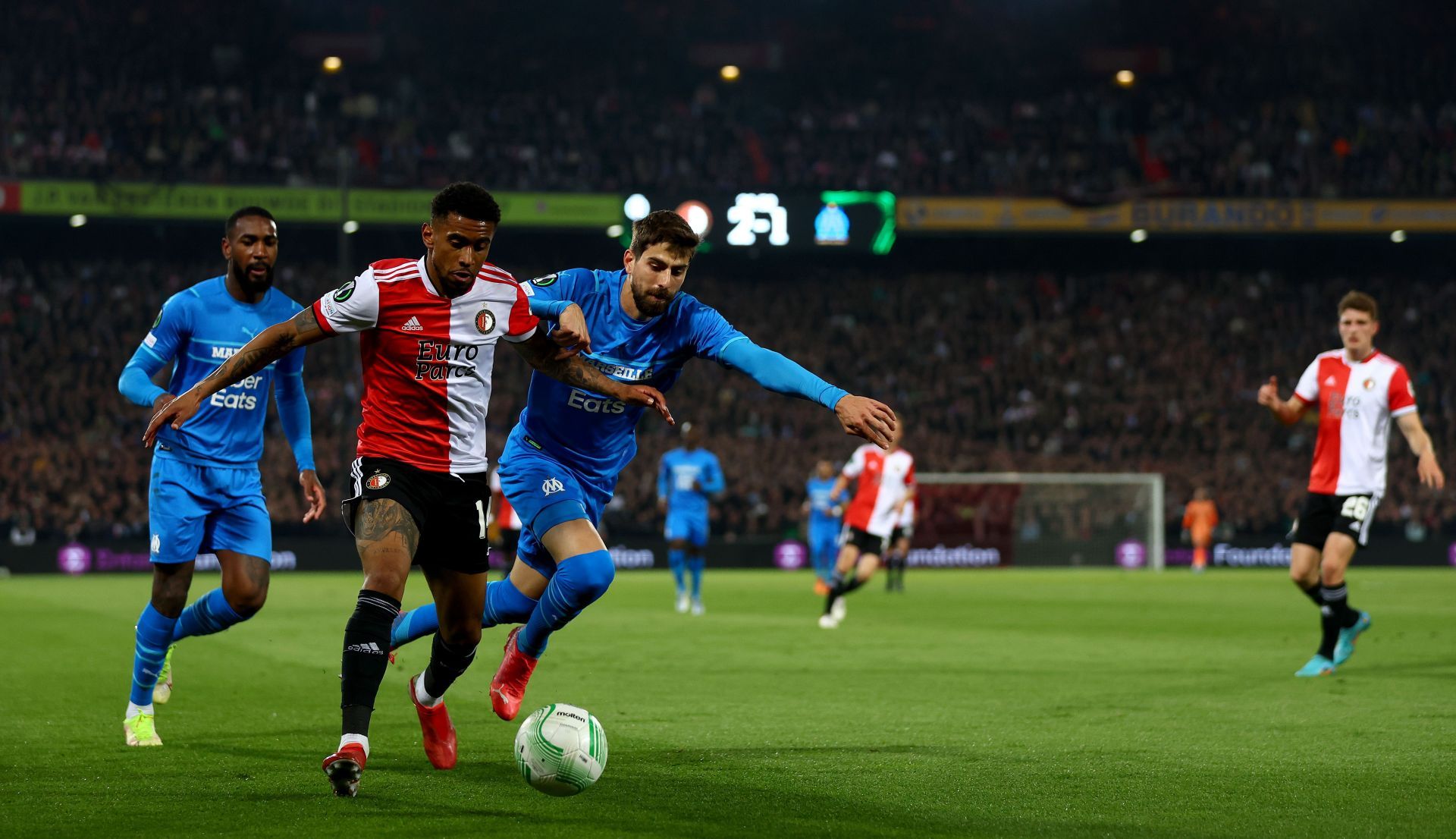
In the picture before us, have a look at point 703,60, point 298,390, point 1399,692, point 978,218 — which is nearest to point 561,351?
point 298,390

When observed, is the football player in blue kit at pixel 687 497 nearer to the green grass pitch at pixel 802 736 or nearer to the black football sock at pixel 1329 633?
the green grass pitch at pixel 802 736

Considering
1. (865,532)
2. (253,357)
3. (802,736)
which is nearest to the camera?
(253,357)

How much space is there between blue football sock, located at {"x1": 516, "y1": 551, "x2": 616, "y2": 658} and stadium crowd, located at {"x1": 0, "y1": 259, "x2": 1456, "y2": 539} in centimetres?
2443

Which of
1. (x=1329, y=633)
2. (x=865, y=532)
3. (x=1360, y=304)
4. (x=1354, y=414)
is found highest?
(x=1360, y=304)

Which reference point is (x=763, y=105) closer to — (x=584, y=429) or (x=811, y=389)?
(x=584, y=429)

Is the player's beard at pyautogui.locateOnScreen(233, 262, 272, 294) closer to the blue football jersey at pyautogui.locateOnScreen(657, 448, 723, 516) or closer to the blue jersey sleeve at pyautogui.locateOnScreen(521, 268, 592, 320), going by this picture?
the blue jersey sleeve at pyautogui.locateOnScreen(521, 268, 592, 320)

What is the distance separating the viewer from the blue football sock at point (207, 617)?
292 inches

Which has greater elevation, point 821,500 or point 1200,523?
point 821,500

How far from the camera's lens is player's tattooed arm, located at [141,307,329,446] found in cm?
556

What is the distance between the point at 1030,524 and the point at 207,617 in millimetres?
27175

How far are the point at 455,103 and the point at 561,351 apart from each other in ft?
109

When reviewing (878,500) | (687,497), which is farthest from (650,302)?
(687,497)

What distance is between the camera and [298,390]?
7691 mm

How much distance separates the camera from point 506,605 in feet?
23.1
